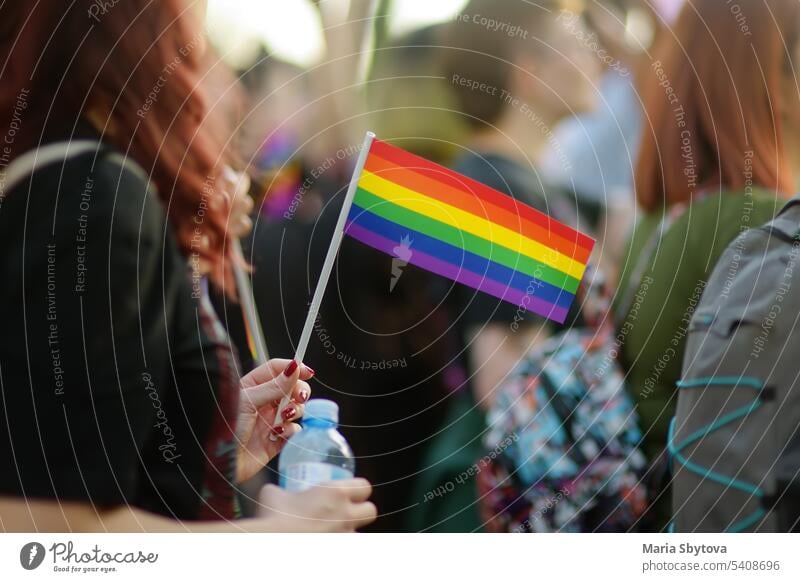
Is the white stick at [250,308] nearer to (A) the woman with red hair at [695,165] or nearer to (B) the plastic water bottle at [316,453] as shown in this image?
(B) the plastic water bottle at [316,453]

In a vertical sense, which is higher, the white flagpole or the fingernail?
the white flagpole

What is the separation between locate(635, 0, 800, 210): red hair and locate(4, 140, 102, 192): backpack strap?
775 millimetres

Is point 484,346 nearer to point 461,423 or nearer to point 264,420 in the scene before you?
point 461,423

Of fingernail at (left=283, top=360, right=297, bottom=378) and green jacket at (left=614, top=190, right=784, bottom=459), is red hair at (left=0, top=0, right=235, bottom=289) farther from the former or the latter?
green jacket at (left=614, top=190, right=784, bottom=459)

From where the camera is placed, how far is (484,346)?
1.50 metres

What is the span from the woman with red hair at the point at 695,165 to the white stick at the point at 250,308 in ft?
1.67

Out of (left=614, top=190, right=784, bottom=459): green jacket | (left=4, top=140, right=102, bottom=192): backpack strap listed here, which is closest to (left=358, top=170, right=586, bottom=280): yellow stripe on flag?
(left=614, top=190, right=784, bottom=459): green jacket

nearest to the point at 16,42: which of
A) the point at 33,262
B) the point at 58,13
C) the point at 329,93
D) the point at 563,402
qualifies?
the point at 58,13

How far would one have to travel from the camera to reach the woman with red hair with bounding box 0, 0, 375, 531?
1236 millimetres

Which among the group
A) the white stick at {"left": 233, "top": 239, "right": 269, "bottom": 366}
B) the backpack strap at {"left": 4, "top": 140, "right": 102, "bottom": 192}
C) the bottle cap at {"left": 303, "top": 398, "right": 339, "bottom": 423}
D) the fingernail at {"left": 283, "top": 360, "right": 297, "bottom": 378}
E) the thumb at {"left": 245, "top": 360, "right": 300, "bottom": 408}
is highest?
the backpack strap at {"left": 4, "top": 140, "right": 102, "bottom": 192}

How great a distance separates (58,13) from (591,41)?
733 mm

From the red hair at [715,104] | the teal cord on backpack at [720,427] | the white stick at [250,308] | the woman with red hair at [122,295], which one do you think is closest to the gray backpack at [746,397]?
the teal cord on backpack at [720,427]

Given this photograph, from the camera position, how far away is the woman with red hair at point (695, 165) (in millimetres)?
1493

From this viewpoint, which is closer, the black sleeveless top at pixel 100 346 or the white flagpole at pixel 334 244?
the black sleeveless top at pixel 100 346
